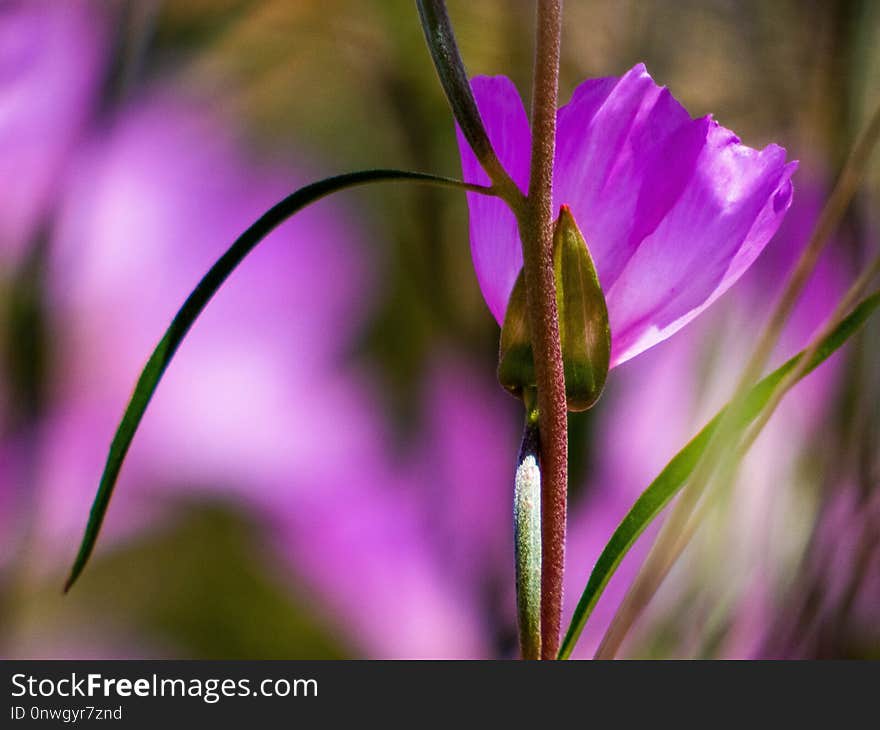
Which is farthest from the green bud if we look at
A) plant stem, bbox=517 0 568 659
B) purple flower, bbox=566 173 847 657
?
purple flower, bbox=566 173 847 657

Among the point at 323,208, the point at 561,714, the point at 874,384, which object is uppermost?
the point at 323,208

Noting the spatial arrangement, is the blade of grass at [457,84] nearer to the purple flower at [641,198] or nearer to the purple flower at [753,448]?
the purple flower at [641,198]

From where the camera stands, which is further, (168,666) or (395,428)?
(395,428)

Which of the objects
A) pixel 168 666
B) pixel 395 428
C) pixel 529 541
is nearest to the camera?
pixel 529 541

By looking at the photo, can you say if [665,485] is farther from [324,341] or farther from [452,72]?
[324,341]

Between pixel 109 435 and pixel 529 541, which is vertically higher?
pixel 109 435

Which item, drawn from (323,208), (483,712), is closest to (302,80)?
(323,208)

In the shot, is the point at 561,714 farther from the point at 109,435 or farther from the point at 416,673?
the point at 109,435
